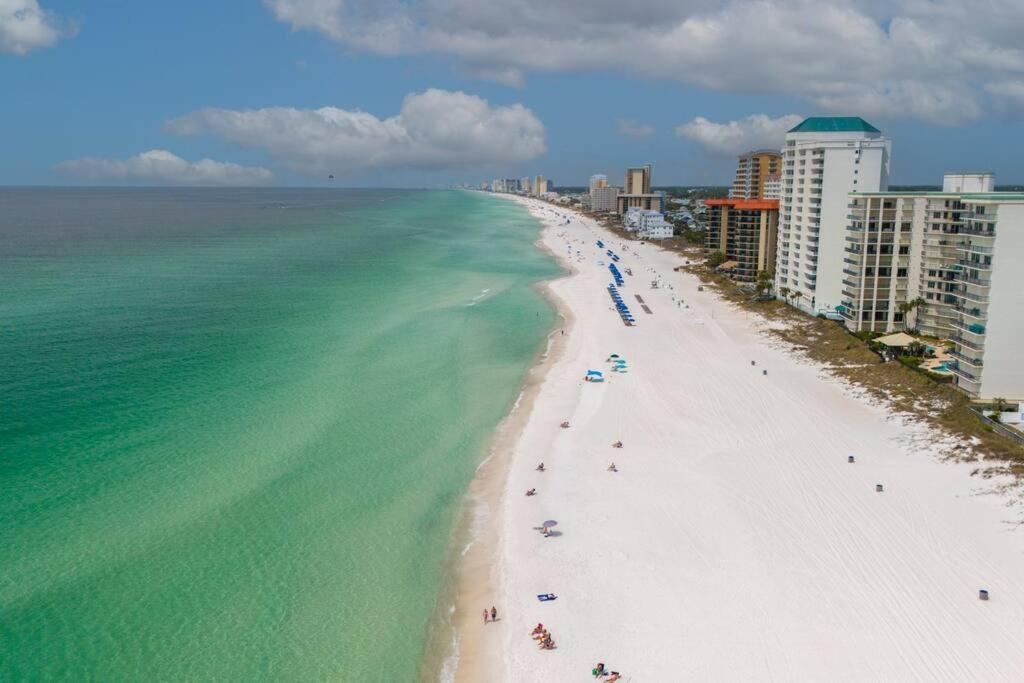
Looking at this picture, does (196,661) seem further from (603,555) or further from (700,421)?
(700,421)

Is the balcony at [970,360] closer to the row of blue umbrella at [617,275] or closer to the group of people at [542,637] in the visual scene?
the group of people at [542,637]

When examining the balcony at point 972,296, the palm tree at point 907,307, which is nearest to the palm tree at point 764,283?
the palm tree at point 907,307

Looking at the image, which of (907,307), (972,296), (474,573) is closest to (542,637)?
(474,573)

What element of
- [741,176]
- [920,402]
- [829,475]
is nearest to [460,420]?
[829,475]

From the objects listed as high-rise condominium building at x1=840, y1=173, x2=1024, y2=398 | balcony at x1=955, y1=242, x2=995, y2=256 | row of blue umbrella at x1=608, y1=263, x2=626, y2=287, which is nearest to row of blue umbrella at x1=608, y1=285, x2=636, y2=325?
row of blue umbrella at x1=608, y1=263, x2=626, y2=287

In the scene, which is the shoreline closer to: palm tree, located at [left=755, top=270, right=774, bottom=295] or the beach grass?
the beach grass

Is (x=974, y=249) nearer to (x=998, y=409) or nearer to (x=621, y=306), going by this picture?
(x=998, y=409)
